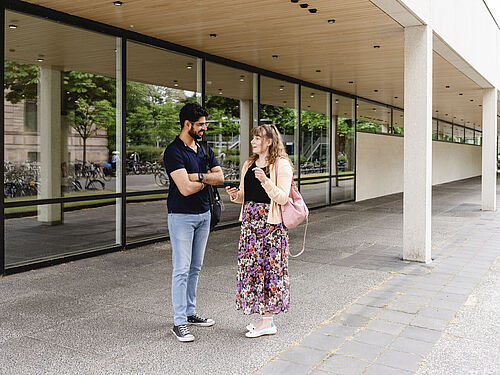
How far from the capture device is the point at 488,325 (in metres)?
4.80

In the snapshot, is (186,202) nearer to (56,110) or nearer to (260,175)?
(260,175)

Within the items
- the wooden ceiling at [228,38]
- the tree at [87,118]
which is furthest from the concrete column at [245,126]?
the tree at [87,118]

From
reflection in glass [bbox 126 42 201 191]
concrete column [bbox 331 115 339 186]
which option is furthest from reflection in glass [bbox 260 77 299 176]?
reflection in glass [bbox 126 42 201 191]

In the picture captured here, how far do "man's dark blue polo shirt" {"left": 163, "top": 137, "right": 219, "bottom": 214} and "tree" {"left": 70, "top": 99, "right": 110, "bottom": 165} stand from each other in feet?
14.2

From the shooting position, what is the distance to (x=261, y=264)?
437 cm

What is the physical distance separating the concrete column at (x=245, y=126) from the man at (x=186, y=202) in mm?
6822

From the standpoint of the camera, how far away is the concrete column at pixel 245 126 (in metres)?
11.4

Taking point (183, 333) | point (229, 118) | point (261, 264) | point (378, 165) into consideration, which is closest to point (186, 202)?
point (261, 264)

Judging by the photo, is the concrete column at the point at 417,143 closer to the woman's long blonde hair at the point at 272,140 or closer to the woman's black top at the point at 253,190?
the woman's long blonde hair at the point at 272,140

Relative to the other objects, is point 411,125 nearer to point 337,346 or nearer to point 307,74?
point 337,346

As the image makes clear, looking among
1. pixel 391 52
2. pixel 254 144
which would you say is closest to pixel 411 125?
pixel 391 52

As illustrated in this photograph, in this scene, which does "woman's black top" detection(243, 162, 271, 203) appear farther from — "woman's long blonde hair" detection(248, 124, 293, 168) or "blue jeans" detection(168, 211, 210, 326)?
"blue jeans" detection(168, 211, 210, 326)

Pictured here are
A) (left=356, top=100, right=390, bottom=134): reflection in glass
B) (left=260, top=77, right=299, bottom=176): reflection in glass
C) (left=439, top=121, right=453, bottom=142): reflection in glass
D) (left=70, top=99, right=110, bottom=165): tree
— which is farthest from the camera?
(left=439, top=121, right=453, bottom=142): reflection in glass

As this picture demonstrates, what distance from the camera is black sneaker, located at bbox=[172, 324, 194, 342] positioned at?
14.2 feet
